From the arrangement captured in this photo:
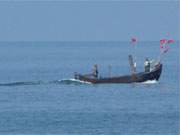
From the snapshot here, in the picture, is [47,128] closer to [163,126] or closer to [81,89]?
[163,126]

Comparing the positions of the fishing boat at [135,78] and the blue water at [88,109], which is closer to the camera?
the blue water at [88,109]

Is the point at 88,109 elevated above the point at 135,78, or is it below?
below

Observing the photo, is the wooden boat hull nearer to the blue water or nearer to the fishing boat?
the fishing boat

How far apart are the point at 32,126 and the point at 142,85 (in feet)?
83.2

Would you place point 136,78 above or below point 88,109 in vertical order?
above

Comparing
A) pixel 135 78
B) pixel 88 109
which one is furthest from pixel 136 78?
pixel 88 109

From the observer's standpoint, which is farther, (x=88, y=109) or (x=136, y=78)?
(x=136, y=78)

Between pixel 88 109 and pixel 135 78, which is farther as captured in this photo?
pixel 135 78

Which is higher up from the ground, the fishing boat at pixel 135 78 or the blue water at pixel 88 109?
the fishing boat at pixel 135 78

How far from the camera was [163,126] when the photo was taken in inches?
2250

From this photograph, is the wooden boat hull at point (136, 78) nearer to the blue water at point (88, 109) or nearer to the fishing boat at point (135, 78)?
the fishing boat at point (135, 78)

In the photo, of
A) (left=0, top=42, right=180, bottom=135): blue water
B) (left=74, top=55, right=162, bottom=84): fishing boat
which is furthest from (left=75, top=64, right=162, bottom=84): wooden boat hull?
(left=0, top=42, right=180, bottom=135): blue water

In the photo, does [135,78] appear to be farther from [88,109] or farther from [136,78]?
[88,109]

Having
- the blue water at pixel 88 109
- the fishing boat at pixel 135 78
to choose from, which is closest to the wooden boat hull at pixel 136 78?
the fishing boat at pixel 135 78
